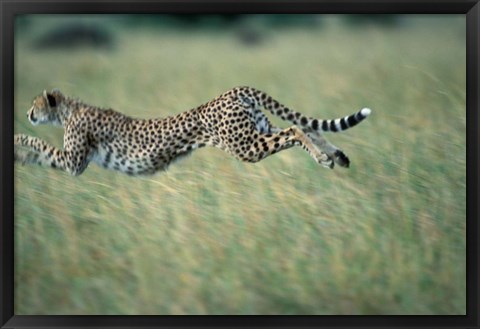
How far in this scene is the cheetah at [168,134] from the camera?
5.14 m

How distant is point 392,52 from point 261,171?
1288 millimetres

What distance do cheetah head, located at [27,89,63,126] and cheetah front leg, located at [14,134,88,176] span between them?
0.52 feet

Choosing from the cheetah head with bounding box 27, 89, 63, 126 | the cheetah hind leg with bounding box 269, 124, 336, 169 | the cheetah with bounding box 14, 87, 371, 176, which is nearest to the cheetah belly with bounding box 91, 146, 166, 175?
the cheetah with bounding box 14, 87, 371, 176

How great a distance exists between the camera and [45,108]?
5.49 m

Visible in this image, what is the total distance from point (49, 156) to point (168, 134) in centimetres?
68

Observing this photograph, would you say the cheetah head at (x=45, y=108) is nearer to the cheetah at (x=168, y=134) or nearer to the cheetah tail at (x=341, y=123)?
the cheetah at (x=168, y=134)

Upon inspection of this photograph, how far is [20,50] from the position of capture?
5.13 meters

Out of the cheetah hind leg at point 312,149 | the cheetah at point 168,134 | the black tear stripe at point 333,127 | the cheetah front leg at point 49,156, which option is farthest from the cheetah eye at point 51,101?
the black tear stripe at point 333,127

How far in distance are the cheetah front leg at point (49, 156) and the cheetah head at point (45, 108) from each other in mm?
159

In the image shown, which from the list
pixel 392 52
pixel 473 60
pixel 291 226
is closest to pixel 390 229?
pixel 291 226

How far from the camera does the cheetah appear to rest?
514 cm

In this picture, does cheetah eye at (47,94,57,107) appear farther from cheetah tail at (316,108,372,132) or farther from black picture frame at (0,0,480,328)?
cheetah tail at (316,108,372,132)

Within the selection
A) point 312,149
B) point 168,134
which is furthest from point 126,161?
point 312,149
